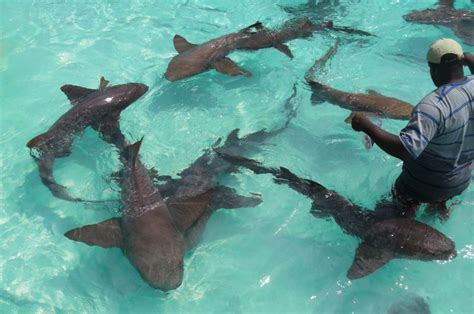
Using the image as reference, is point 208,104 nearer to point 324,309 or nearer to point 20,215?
point 20,215

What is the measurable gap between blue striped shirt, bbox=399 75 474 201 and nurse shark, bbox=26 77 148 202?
440 centimetres

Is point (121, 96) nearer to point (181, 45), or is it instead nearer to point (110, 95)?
point (110, 95)

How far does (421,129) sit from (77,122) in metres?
5.09

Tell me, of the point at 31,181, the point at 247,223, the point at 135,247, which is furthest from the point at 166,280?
the point at 31,181

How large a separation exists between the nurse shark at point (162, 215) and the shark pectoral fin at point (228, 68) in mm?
2075

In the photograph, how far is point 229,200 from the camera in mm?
5863

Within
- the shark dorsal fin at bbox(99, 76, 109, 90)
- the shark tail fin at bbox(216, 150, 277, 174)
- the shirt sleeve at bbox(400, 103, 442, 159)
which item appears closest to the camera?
the shirt sleeve at bbox(400, 103, 442, 159)

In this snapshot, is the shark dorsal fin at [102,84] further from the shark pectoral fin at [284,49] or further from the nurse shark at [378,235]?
the nurse shark at [378,235]

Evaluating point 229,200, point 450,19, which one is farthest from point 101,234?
point 450,19

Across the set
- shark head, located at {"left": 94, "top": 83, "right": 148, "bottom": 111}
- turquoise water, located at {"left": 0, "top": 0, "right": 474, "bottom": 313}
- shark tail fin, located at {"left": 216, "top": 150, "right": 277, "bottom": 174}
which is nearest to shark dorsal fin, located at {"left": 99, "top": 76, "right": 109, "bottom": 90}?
shark head, located at {"left": 94, "top": 83, "right": 148, "bottom": 111}

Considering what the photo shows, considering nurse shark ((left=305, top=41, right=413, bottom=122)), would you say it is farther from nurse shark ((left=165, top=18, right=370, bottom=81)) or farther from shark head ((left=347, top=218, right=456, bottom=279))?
shark head ((left=347, top=218, right=456, bottom=279))

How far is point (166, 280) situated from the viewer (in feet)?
15.3

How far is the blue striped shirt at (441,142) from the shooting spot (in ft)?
12.6

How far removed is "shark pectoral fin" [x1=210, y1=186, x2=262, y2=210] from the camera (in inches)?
228
